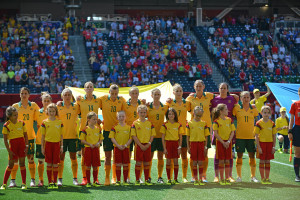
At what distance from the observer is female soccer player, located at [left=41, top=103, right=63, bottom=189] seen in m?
8.80

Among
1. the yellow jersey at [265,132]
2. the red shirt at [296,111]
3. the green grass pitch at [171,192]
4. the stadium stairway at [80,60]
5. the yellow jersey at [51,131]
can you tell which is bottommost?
the green grass pitch at [171,192]

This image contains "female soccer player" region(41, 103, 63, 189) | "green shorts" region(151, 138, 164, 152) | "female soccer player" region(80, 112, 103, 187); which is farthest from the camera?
"green shorts" region(151, 138, 164, 152)

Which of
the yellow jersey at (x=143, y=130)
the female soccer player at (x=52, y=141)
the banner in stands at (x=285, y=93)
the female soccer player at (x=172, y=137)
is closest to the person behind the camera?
the female soccer player at (x=52, y=141)

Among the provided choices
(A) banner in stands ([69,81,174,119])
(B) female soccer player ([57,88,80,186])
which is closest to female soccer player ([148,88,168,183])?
(B) female soccer player ([57,88,80,186])

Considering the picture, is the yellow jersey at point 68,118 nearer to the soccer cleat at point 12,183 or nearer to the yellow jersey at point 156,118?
the soccer cleat at point 12,183

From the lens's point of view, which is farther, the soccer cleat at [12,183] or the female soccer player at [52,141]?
the soccer cleat at [12,183]

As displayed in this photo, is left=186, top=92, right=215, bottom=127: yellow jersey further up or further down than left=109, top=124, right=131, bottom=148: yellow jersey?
further up

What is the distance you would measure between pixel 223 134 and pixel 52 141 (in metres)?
3.05

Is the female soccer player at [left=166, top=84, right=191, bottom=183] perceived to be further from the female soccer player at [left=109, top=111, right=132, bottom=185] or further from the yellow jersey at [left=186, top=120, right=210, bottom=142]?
the female soccer player at [left=109, top=111, right=132, bottom=185]

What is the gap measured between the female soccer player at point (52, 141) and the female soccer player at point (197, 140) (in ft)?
7.51

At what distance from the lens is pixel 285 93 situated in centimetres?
1254

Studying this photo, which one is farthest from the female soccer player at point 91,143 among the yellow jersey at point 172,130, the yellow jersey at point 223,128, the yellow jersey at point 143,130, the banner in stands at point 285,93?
the banner in stands at point 285,93

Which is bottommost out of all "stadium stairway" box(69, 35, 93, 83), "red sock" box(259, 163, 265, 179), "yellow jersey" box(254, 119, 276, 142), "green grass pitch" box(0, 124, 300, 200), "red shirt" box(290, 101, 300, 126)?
"green grass pitch" box(0, 124, 300, 200)

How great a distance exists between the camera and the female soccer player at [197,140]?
30.0ft
